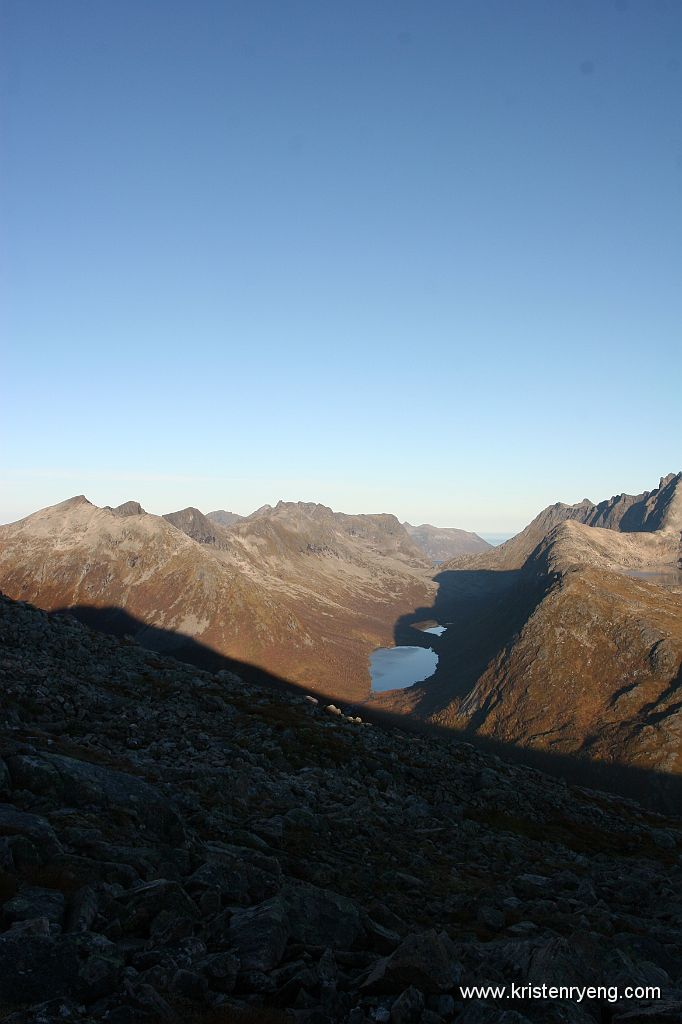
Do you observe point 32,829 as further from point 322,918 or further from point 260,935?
point 322,918

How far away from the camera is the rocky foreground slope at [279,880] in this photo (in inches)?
548

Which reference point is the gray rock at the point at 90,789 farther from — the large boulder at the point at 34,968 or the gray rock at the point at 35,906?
the large boulder at the point at 34,968

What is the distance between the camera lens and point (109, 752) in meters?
35.1

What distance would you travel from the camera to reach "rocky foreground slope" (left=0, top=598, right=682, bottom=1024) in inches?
548

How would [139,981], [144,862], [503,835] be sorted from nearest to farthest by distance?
[139,981]
[144,862]
[503,835]

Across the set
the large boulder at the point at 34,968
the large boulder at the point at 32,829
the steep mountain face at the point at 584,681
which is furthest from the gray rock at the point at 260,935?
the steep mountain face at the point at 584,681

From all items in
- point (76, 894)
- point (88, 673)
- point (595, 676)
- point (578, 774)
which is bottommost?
point (578, 774)

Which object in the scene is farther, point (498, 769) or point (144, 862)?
point (498, 769)

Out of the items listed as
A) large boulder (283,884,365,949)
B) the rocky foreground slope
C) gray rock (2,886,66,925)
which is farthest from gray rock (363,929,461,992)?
gray rock (2,886,66,925)

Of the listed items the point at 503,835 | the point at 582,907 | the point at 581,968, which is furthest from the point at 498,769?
the point at 581,968

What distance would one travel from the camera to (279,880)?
2150 cm

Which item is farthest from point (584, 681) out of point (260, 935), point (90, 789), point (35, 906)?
point (35, 906)

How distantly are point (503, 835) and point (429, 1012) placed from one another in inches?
1335

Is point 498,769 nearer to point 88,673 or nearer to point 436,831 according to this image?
point 436,831
